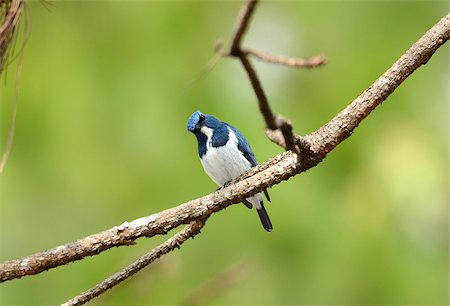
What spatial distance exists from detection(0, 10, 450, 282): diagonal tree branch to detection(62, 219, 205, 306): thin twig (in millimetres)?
55

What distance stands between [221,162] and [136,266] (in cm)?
147

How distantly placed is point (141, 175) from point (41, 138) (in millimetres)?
752

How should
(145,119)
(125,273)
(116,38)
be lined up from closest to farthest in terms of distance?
(125,273) → (145,119) → (116,38)

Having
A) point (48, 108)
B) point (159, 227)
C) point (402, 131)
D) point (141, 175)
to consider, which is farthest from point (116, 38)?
point (159, 227)

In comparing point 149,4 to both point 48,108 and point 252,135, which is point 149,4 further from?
point 252,135

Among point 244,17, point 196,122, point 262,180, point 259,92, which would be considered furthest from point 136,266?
point 196,122

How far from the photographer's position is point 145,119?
5176 millimetres

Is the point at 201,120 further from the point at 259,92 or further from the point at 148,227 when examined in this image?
the point at 259,92

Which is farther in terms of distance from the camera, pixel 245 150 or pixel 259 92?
pixel 245 150

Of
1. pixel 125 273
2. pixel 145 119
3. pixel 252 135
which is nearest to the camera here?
pixel 125 273

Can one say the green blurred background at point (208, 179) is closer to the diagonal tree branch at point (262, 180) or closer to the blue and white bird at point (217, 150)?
Result: the blue and white bird at point (217, 150)

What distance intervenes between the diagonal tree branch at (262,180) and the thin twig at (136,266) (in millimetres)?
55

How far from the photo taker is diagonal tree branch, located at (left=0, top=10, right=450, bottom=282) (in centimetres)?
233

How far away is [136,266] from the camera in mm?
2381
